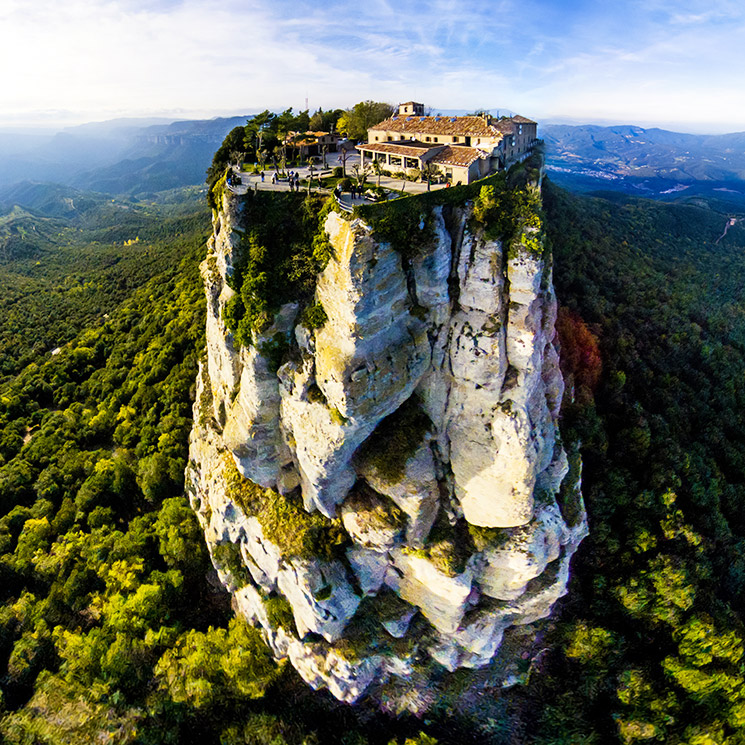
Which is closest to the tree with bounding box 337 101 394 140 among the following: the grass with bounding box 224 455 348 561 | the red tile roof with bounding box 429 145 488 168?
the red tile roof with bounding box 429 145 488 168

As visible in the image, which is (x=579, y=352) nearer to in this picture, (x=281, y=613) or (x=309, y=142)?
(x=309, y=142)

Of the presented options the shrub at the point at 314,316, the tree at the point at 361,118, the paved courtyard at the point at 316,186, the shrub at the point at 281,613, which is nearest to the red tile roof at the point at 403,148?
the paved courtyard at the point at 316,186

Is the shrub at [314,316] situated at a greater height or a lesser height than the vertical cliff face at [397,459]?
greater

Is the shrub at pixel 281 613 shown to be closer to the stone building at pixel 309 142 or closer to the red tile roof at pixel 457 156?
the red tile roof at pixel 457 156

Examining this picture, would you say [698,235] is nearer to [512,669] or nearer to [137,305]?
[512,669]

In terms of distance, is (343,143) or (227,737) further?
(343,143)

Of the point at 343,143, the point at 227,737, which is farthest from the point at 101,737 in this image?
the point at 343,143
